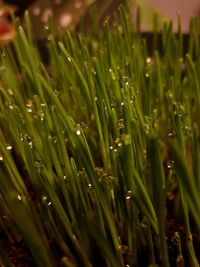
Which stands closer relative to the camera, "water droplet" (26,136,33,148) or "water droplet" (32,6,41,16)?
"water droplet" (26,136,33,148)

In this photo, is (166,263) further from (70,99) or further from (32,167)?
(70,99)

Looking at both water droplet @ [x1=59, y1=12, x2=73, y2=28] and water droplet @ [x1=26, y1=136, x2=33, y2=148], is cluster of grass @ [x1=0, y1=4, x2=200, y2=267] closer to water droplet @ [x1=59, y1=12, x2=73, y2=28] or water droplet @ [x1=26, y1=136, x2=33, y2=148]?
water droplet @ [x1=26, y1=136, x2=33, y2=148]

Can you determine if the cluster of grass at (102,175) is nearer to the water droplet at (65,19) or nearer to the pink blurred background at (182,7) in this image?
the water droplet at (65,19)

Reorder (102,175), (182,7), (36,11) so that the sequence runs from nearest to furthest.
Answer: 1. (102,175)
2. (36,11)
3. (182,7)

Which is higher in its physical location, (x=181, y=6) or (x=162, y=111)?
(x=181, y=6)

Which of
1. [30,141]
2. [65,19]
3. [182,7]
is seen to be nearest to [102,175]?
[30,141]

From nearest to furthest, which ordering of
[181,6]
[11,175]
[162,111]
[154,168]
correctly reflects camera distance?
1. [154,168]
2. [11,175]
3. [162,111]
4. [181,6]

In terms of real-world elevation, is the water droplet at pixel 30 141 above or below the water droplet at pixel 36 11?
below

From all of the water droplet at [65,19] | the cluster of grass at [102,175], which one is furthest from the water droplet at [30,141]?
the water droplet at [65,19]

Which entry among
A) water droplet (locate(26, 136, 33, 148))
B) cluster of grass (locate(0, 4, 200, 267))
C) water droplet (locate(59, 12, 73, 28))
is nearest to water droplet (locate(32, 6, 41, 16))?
water droplet (locate(59, 12, 73, 28))

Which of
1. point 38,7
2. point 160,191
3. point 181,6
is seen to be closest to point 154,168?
point 160,191

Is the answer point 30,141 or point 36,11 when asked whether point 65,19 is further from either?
point 30,141
